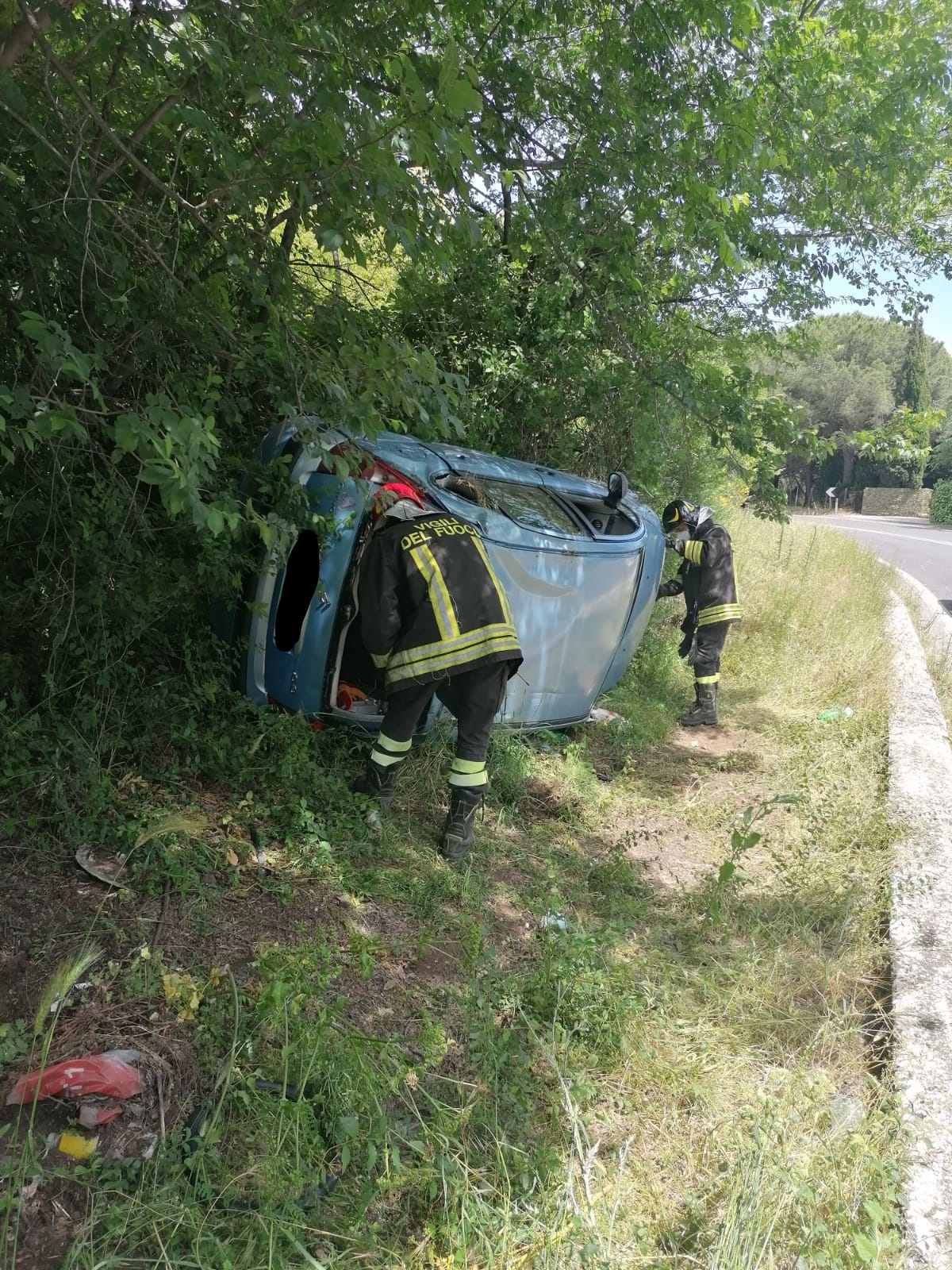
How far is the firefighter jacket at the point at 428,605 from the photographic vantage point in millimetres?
3475

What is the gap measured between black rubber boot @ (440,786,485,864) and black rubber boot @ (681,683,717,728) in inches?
121

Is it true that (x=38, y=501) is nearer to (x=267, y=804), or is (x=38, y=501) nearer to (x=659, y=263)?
(x=267, y=804)

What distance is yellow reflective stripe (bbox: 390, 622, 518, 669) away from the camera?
3.47 metres

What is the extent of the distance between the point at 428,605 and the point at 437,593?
0.21 feet

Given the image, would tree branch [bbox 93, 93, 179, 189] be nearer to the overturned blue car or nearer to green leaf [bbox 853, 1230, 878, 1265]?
the overturned blue car

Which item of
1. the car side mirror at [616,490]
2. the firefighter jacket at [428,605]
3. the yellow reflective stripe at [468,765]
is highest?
the car side mirror at [616,490]

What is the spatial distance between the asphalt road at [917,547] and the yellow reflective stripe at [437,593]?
34.8 feet

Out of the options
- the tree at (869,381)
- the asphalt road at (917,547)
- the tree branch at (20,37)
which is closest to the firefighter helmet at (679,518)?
the tree branch at (20,37)

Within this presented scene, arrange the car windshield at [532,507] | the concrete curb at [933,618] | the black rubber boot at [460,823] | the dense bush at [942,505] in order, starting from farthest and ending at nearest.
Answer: the dense bush at [942,505] < the concrete curb at [933,618] < the car windshield at [532,507] < the black rubber boot at [460,823]

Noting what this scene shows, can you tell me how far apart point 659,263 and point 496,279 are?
1.33 m

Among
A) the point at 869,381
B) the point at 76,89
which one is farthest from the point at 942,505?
the point at 76,89

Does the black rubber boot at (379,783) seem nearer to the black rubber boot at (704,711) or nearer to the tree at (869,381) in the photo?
the black rubber boot at (704,711)

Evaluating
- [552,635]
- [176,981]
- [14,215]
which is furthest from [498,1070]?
[14,215]

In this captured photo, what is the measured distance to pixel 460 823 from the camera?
12.2 ft
